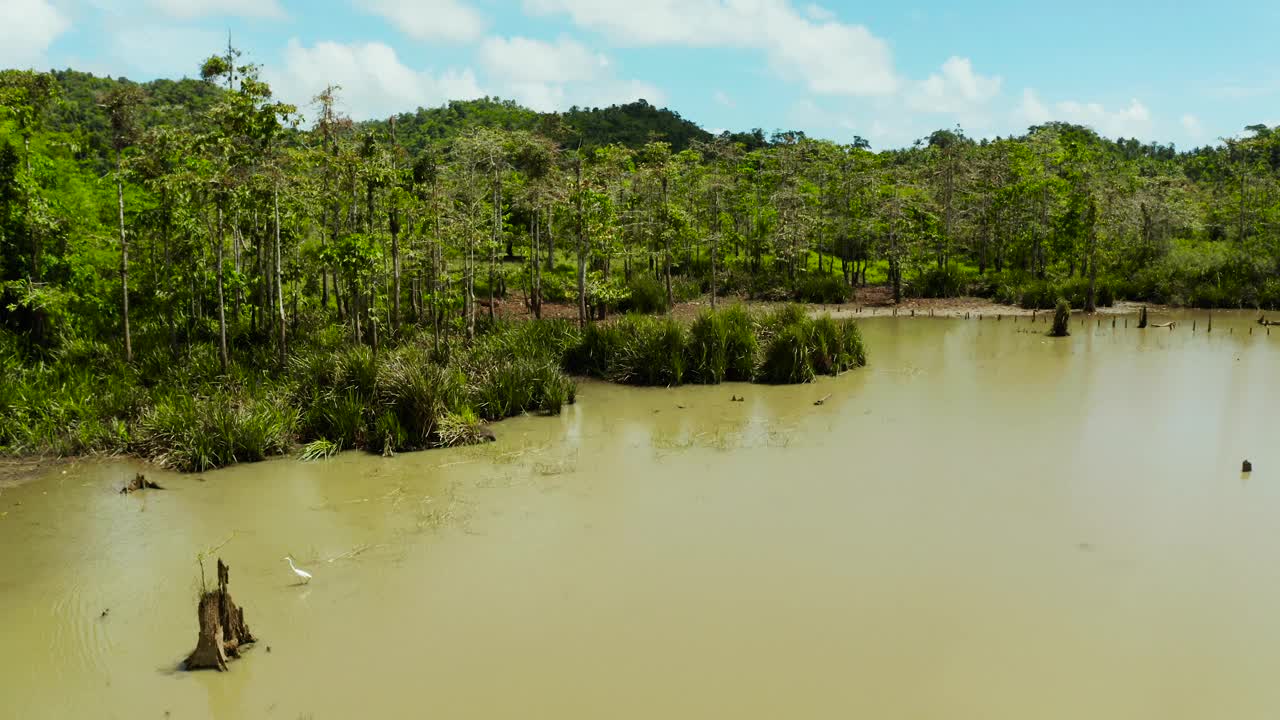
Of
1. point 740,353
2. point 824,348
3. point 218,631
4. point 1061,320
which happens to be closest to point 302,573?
point 218,631

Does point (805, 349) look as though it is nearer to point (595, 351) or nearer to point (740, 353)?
point (740, 353)

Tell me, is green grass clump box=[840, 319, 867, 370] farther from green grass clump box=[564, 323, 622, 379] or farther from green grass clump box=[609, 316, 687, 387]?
green grass clump box=[564, 323, 622, 379]

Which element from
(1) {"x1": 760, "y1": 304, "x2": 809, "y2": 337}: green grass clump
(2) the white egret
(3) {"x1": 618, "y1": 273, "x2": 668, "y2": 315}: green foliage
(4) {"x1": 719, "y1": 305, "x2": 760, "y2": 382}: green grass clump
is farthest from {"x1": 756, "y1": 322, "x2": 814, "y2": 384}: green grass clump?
(2) the white egret

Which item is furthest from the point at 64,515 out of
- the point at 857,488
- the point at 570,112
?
the point at 570,112

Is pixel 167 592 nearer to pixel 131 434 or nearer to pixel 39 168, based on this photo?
pixel 131 434

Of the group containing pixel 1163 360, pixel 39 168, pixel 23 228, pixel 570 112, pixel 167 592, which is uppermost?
pixel 570 112
